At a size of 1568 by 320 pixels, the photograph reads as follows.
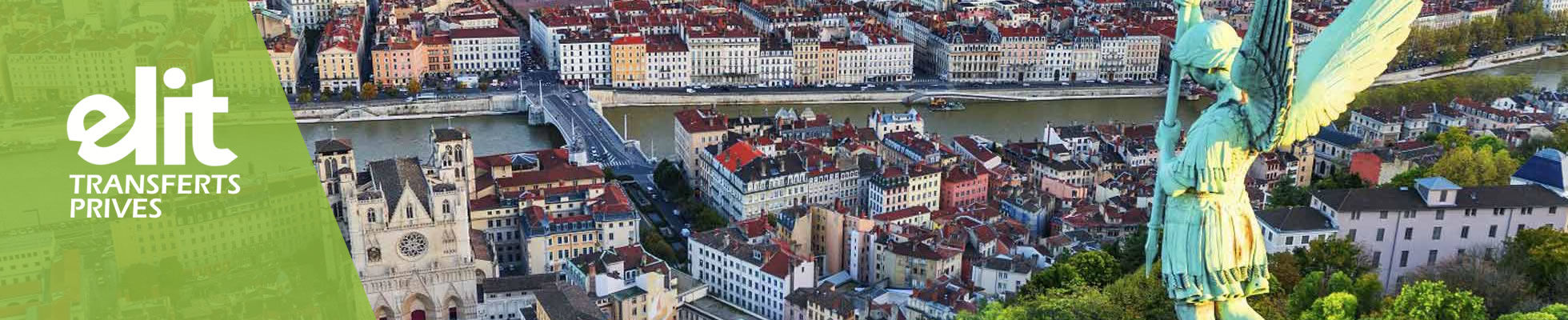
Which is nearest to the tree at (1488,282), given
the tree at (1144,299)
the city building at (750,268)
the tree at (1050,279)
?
the tree at (1144,299)

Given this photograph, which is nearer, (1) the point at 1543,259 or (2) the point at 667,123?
(1) the point at 1543,259

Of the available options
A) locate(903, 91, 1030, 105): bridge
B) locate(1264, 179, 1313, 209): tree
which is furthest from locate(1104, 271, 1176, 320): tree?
locate(903, 91, 1030, 105): bridge

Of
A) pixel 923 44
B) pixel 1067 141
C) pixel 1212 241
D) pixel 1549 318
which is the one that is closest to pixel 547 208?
pixel 1067 141

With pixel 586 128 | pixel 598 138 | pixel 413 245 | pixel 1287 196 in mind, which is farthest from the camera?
pixel 586 128

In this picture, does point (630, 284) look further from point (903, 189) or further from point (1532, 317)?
point (1532, 317)

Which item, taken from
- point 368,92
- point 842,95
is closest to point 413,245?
point 368,92

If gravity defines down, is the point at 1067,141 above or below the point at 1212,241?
below

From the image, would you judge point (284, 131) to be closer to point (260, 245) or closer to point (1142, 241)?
point (260, 245)

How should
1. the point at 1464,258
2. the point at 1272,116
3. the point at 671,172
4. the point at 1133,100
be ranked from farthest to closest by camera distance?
1. the point at 1133,100
2. the point at 671,172
3. the point at 1464,258
4. the point at 1272,116
